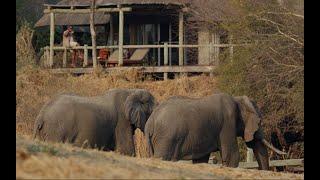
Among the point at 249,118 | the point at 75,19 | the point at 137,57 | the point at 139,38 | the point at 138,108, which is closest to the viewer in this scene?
the point at 249,118

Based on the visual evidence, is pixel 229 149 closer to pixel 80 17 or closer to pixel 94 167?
pixel 94 167

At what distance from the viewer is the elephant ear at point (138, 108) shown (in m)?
22.7

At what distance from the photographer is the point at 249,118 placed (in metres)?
22.5

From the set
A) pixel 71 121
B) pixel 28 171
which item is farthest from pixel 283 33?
pixel 28 171

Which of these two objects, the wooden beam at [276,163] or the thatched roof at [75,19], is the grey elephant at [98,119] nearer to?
the wooden beam at [276,163]

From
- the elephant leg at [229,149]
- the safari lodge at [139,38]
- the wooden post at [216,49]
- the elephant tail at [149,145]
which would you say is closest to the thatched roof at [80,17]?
the safari lodge at [139,38]

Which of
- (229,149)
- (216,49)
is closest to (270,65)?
(229,149)

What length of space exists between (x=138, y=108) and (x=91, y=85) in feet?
38.1

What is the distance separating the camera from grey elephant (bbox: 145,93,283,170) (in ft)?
71.3

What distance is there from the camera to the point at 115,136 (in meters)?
22.8

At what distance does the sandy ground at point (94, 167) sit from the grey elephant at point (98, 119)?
787cm
